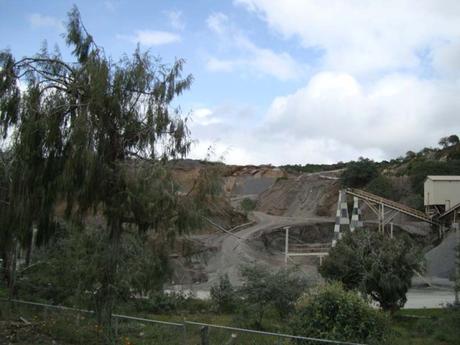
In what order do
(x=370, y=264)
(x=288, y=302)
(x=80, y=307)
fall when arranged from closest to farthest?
(x=80, y=307), (x=288, y=302), (x=370, y=264)

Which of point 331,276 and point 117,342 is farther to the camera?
point 331,276

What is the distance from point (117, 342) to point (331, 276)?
11.4 meters

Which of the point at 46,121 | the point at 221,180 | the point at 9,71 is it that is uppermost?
the point at 9,71

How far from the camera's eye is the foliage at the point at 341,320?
1089 centimetres

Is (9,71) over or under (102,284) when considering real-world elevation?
over

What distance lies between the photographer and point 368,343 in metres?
10.7

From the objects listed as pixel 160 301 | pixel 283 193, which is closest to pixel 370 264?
pixel 160 301

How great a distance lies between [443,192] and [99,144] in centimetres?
4249

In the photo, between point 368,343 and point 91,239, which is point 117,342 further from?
point 368,343

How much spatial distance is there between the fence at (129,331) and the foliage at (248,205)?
4554cm

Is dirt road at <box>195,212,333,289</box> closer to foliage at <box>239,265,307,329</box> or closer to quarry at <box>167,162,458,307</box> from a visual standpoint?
quarry at <box>167,162,458,307</box>

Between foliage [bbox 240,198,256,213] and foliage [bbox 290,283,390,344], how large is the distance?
47.3 metres

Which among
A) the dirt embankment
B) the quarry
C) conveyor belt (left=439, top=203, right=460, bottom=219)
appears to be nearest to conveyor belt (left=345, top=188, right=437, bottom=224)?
the quarry

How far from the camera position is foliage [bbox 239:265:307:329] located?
1719cm
